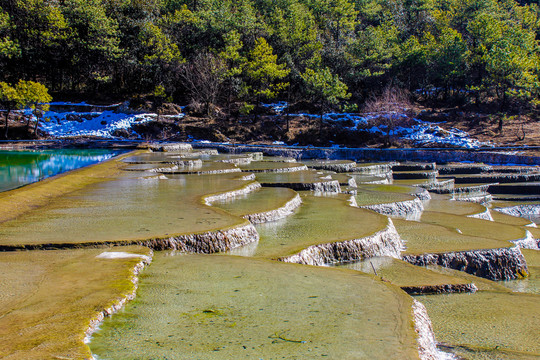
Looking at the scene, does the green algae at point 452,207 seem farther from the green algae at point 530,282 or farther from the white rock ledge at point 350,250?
the white rock ledge at point 350,250

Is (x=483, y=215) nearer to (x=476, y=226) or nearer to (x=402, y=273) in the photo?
(x=476, y=226)

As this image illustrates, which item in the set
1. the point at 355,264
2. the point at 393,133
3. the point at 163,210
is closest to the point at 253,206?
the point at 163,210

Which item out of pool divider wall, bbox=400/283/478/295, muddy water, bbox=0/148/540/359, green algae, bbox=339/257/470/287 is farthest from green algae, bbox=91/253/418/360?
green algae, bbox=339/257/470/287

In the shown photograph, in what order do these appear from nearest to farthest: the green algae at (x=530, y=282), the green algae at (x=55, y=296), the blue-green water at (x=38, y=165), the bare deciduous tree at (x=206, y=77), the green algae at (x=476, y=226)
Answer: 1. the green algae at (x=55, y=296)
2. the green algae at (x=530, y=282)
3. the green algae at (x=476, y=226)
4. the blue-green water at (x=38, y=165)
5. the bare deciduous tree at (x=206, y=77)

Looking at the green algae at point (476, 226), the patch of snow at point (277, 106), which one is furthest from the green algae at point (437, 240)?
the patch of snow at point (277, 106)

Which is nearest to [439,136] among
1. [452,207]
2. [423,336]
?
[452,207]

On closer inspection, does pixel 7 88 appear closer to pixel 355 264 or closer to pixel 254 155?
pixel 254 155

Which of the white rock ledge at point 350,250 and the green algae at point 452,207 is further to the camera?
the green algae at point 452,207

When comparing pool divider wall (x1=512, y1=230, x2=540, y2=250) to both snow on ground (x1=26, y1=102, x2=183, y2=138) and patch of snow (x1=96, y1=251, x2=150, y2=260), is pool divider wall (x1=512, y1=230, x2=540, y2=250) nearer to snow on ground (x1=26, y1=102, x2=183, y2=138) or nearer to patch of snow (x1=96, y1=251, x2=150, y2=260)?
patch of snow (x1=96, y1=251, x2=150, y2=260)
